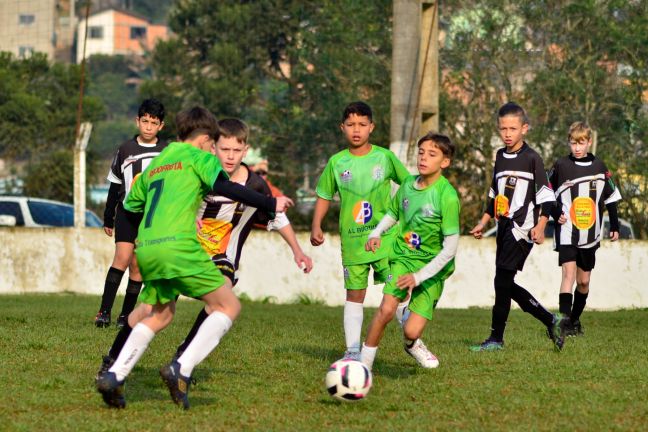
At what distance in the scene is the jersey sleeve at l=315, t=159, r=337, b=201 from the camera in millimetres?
9305

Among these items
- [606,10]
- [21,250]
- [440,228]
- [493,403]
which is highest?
[606,10]

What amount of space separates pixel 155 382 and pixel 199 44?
1829 inches

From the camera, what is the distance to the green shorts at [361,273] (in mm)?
9008

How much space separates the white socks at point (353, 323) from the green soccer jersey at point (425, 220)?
690mm

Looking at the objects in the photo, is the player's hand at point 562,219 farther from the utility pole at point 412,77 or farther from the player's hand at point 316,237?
the utility pole at point 412,77

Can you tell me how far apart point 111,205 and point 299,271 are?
22.2 ft

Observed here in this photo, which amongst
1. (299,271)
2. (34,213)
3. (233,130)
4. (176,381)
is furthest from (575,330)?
(34,213)

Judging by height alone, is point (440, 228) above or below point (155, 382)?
above

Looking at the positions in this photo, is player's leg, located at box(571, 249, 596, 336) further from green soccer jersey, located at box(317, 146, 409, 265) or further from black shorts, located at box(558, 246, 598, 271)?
green soccer jersey, located at box(317, 146, 409, 265)

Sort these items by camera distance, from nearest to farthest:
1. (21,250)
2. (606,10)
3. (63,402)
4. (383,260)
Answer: (63,402) < (383,260) < (21,250) < (606,10)

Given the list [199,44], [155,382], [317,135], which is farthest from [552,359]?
[199,44]

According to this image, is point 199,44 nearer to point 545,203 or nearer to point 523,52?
point 523,52

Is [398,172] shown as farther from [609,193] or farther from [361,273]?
[609,193]

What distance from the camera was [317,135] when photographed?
34.2 m
